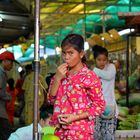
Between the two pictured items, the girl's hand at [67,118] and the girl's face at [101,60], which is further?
the girl's face at [101,60]

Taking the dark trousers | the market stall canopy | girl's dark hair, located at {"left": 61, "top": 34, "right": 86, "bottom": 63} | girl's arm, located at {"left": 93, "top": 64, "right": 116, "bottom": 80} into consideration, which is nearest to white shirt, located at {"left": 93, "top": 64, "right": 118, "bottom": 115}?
girl's arm, located at {"left": 93, "top": 64, "right": 116, "bottom": 80}

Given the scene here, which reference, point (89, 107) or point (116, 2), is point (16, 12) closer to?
point (116, 2)

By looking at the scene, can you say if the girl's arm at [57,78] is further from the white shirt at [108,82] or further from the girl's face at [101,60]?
the white shirt at [108,82]

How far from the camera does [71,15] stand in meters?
14.8

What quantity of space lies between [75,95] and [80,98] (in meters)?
0.05

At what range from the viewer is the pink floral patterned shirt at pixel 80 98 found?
3762 millimetres

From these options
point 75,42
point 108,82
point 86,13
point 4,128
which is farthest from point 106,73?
point 86,13

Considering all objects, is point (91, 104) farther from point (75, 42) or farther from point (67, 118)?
point (75, 42)

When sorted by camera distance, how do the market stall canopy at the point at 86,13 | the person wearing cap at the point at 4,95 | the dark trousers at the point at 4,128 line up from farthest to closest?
1. the market stall canopy at the point at 86,13
2. the dark trousers at the point at 4,128
3. the person wearing cap at the point at 4,95

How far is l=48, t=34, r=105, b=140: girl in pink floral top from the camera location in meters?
3.76

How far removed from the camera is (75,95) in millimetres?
3789

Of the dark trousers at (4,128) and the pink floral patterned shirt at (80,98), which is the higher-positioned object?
the pink floral patterned shirt at (80,98)

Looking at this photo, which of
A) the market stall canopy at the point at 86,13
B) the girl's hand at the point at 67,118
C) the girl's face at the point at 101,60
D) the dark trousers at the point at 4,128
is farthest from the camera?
the market stall canopy at the point at 86,13

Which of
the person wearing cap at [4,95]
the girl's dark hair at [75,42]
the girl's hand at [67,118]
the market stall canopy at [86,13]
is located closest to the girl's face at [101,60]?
the person wearing cap at [4,95]
